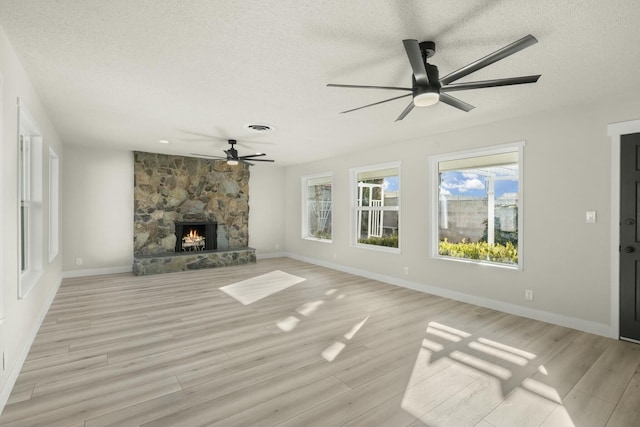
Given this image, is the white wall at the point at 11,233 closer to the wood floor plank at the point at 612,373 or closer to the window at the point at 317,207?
the wood floor plank at the point at 612,373

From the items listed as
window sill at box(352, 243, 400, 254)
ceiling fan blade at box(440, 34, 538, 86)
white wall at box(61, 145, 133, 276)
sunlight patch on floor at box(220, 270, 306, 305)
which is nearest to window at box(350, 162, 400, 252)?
window sill at box(352, 243, 400, 254)

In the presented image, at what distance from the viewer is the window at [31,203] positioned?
3.28m

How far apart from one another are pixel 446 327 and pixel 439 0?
3.14m

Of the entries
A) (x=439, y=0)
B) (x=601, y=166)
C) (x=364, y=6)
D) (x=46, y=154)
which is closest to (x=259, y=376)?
(x=364, y=6)

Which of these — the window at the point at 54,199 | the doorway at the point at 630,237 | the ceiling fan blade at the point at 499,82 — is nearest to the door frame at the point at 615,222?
the doorway at the point at 630,237

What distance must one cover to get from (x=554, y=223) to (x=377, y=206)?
9.66 ft

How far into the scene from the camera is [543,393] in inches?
91.8

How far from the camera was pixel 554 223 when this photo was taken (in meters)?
3.80

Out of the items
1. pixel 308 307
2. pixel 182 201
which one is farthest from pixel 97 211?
pixel 308 307

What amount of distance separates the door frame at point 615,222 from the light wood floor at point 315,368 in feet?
1.03

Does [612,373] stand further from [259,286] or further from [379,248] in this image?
[259,286]

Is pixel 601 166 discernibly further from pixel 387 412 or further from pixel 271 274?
pixel 271 274

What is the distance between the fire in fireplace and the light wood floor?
2820mm

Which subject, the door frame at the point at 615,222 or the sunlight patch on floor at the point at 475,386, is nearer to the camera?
the sunlight patch on floor at the point at 475,386
